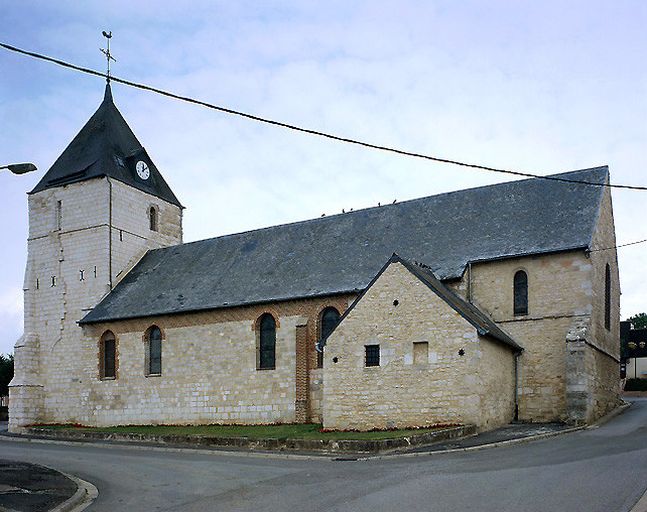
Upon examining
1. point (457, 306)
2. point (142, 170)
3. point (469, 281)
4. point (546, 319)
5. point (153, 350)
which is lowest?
point (153, 350)

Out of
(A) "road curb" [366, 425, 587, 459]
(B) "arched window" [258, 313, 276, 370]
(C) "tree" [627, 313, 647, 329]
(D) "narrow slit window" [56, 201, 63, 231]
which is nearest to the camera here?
(A) "road curb" [366, 425, 587, 459]

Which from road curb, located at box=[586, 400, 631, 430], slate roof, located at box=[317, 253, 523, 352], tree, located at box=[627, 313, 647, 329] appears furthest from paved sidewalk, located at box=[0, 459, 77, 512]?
tree, located at box=[627, 313, 647, 329]

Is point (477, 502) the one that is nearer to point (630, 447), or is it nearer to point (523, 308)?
point (630, 447)

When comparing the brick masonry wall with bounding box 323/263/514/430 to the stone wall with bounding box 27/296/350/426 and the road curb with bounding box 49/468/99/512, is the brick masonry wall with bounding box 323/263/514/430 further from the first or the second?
the road curb with bounding box 49/468/99/512

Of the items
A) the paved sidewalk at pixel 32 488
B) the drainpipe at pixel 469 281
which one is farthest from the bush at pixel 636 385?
the paved sidewalk at pixel 32 488

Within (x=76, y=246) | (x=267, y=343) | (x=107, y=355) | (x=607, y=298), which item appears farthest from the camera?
(x=76, y=246)

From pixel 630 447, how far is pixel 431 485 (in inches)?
268

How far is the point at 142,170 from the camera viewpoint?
40.9 meters

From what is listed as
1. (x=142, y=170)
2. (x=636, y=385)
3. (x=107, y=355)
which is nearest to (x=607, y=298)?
(x=107, y=355)

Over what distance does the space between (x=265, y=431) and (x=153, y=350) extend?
889 cm

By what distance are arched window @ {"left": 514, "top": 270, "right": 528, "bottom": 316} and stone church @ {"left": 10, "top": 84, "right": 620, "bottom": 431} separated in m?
0.05

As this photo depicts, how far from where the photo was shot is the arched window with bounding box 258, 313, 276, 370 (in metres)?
31.1

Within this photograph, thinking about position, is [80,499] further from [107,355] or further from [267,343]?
[107,355]

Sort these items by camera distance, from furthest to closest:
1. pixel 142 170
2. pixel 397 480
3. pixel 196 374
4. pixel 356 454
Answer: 1. pixel 142 170
2. pixel 196 374
3. pixel 356 454
4. pixel 397 480
